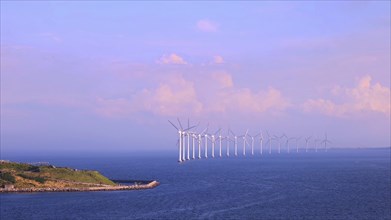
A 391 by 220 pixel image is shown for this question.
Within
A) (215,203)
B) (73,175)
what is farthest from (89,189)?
(215,203)

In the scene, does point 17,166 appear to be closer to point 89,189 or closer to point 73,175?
point 73,175

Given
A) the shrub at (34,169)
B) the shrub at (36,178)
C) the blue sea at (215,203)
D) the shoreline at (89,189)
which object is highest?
the shrub at (34,169)

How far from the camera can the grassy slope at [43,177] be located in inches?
4486

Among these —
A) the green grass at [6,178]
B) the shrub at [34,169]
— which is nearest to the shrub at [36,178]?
the green grass at [6,178]

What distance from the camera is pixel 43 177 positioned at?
11812cm

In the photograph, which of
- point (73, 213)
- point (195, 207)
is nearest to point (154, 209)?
point (195, 207)

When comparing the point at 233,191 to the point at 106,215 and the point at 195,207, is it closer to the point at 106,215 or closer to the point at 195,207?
the point at 195,207

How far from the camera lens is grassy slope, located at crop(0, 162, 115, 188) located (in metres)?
114

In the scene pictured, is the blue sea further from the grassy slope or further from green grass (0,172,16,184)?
green grass (0,172,16,184)

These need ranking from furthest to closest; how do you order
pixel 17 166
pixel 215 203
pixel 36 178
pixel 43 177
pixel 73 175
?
1. pixel 17 166
2. pixel 73 175
3. pixel 43 177
4. pixel 36 178
5. pixel 215 203

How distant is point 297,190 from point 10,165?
69.2m

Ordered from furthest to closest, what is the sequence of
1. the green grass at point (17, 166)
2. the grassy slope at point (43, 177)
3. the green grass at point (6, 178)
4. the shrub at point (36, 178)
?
the green grass at point (17, 166), the shrub at point (36, 178), the grassy slope at point (43, 177), the green grass at point (6, 178)

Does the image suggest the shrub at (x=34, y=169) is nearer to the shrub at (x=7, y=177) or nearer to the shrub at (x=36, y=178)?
the shrub at (x=36, y=178)

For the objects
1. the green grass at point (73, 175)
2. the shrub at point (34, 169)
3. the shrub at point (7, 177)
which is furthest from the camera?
the shrub at point (34, 169)
